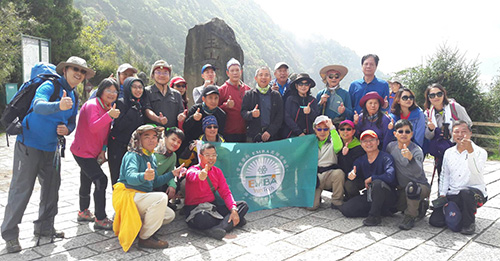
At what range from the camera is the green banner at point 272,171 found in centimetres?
549

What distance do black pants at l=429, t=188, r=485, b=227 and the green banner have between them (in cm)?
172

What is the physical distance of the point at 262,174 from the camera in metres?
5.66

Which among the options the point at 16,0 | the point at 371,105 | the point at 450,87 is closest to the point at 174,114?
the point at 371,105

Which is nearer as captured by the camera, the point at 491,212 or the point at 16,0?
the point at 491,212

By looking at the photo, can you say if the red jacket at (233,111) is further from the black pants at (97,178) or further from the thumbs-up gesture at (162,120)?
the black pants at (97,178)

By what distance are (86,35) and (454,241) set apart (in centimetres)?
3419

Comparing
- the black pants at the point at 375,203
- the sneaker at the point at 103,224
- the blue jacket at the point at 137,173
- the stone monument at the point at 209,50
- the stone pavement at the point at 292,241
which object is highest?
the stone monument at the point at 209,50

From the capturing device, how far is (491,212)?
5492mm

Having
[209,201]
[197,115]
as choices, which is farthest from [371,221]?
[197,115]

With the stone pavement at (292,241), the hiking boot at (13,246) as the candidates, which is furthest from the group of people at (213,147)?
the stone pavement at (292,241)

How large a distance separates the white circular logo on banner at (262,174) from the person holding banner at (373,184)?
104cm

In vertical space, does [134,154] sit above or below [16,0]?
below

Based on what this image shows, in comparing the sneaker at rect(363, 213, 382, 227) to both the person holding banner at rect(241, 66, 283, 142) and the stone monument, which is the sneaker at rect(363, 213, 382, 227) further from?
the stone monument

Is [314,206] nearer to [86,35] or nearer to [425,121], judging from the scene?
[425,121]
